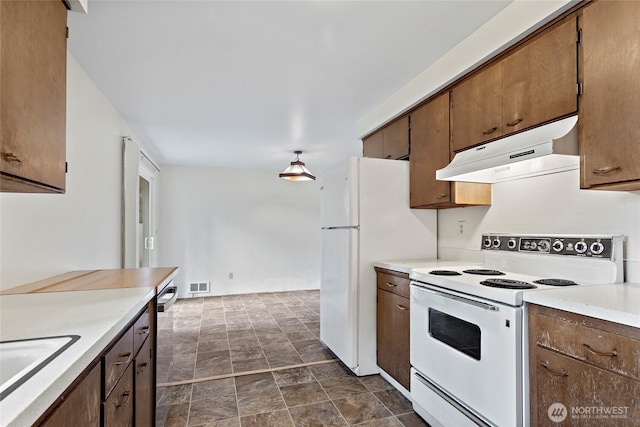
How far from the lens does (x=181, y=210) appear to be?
19.4ft

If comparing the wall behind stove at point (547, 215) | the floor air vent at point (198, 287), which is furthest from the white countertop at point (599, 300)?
the floor air vent at point (198, 287)

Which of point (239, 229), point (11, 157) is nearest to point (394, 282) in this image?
point (11, 157)

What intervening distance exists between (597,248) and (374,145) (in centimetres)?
214

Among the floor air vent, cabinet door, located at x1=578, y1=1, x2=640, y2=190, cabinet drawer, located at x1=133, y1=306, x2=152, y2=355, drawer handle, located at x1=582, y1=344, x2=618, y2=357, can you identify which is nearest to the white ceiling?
cabinet door, located at x1=578, y1=1, x2=640, y2=190

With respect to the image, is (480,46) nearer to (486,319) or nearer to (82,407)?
(486,319)

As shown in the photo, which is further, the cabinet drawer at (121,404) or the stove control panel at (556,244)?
the stove control panel at (556,244)

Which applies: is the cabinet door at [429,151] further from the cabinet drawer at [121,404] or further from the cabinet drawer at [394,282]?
the cabinet drawer at [121,404]

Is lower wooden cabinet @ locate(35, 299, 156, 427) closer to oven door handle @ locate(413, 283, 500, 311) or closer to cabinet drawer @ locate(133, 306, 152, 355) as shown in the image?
cabinet drawer @ locate(133, 306, 152, 355)

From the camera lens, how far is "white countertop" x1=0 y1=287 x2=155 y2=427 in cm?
60

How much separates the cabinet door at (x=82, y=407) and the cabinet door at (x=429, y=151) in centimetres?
219

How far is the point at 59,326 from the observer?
1.01m

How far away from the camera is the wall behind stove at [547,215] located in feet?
5.14

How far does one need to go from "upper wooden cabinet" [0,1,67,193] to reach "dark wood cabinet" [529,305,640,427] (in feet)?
6.50

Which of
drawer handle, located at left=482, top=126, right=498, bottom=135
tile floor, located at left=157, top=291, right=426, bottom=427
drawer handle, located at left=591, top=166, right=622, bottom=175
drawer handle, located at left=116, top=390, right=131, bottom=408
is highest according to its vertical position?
drawer handle, located at left=482, top=126, right=498, bottom=135
